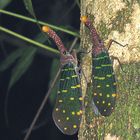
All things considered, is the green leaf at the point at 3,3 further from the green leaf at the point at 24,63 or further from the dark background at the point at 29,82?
the dark background at the point at 29,82

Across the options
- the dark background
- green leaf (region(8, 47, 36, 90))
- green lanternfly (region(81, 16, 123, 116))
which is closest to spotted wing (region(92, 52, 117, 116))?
green lanternfly (region(81, 16, 123, 116))

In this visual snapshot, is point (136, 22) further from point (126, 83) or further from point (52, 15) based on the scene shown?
point (52, 15)

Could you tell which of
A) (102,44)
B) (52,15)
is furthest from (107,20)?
(52,15)

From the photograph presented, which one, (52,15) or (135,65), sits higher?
(135,65)

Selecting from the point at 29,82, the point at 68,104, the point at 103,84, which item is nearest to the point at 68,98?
the point at 68,104

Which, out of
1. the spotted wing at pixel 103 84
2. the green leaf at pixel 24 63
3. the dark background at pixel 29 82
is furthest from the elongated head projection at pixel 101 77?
the dark background at pixel 29 82

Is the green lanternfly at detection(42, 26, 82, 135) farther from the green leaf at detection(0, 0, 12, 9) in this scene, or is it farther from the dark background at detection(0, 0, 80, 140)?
the dark background at detection(0, 0, 80, 140)
